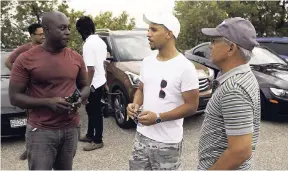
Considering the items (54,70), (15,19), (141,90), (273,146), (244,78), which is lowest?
A: (273,146)

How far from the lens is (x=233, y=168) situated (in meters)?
1.62

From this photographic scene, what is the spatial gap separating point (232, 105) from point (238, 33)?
39 cm

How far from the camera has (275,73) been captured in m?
6.12

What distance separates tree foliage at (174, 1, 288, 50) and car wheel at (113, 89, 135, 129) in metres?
7.96

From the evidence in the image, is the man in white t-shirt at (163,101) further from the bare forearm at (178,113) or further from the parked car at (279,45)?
the parked car at (279,45)

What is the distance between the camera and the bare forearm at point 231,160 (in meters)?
1.58

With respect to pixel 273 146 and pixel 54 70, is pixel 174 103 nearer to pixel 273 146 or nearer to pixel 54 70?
pixel 54 70

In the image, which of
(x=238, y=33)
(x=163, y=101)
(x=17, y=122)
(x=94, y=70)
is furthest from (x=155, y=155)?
(x=17, y=122)

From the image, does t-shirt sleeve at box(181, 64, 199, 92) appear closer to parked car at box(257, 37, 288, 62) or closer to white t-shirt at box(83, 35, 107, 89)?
white t-shirt at box(83, 35, 107, 89)

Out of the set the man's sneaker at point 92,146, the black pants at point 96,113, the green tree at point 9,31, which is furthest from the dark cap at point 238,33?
the green tree at point 9,31

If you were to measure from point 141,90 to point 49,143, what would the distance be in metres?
0.86

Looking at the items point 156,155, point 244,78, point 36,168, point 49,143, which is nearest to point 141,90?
point 156,155

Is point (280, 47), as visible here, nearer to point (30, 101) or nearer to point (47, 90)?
point (47, 90)

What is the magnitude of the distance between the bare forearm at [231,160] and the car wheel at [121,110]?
369 cm
